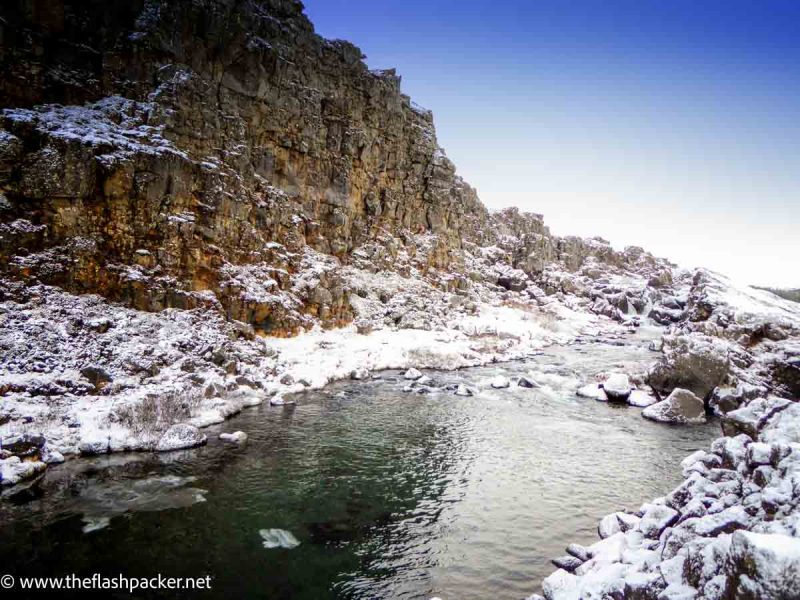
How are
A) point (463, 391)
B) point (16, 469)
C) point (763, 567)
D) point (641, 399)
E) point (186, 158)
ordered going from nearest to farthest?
point (763, 567), point (16, 469), point (641, 399), point (463, 391), point (186, 158)

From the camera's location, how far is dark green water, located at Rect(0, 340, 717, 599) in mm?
10453

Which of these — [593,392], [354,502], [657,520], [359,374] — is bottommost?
[354,502]

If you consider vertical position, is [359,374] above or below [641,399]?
below

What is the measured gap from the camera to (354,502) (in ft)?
46.2

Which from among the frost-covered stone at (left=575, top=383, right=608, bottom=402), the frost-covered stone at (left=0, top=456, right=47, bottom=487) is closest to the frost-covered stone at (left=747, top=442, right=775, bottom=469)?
the frost-covered stone at (left=575, top=383, right=608, bottom=402)

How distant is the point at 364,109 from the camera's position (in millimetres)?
59281

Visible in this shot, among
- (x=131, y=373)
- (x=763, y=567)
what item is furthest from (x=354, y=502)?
(x=131, y=373)

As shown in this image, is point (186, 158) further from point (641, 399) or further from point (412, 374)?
point (641, 399)

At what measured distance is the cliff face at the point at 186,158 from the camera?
23.8 m

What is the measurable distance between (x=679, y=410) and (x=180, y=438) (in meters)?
23.7

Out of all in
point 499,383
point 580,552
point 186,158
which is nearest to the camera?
point 580,552

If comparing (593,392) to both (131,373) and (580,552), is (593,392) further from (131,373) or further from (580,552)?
(131,373)

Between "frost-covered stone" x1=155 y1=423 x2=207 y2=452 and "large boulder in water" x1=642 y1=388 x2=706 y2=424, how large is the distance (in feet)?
72.0

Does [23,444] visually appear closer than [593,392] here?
Yes
